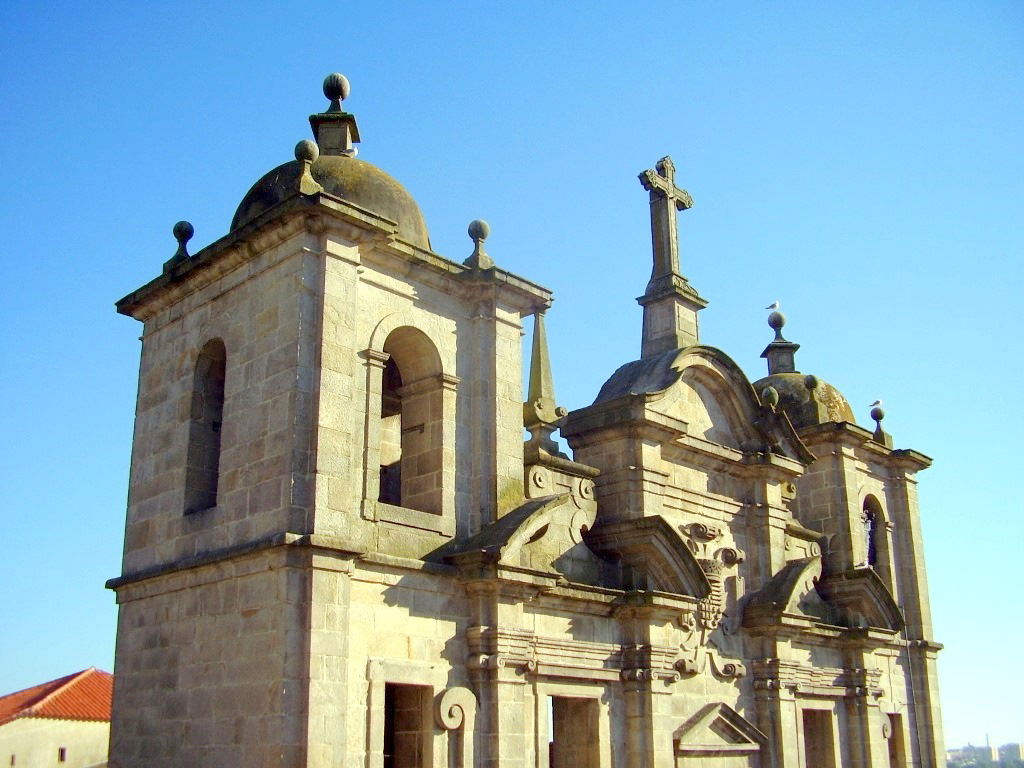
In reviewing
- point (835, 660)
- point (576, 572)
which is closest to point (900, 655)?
point (835, 660)

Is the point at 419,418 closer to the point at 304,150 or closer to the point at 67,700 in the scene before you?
the point at 304,150

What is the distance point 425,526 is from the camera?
1202cm

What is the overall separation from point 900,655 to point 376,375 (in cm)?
1228

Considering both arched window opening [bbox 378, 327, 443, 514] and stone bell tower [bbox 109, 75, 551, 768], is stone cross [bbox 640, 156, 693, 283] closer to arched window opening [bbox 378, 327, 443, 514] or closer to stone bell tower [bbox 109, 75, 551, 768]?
stone bell tower [bbox 109, 75, 551, 768]

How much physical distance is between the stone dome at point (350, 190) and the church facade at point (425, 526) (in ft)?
0.17

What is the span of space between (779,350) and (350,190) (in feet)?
35.4

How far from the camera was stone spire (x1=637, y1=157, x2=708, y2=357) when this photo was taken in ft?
55.8

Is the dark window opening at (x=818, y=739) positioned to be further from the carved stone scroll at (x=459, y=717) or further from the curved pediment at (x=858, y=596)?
the carved stone scroll at (x=459, y=717)

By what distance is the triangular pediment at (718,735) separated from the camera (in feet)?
46.4

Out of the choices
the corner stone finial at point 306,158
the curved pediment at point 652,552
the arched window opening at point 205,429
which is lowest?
the curved pediment at point 652,552

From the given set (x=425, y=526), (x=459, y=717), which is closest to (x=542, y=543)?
(x=425, y=526)

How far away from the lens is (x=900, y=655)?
19719 millimetres

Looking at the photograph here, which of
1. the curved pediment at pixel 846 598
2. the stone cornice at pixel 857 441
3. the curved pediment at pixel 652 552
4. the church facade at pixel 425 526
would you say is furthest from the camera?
the stone cornice at pixel 857 441

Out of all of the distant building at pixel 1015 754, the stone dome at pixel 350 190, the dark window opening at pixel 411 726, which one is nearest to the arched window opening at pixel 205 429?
the stone dome at pixel 350 190
